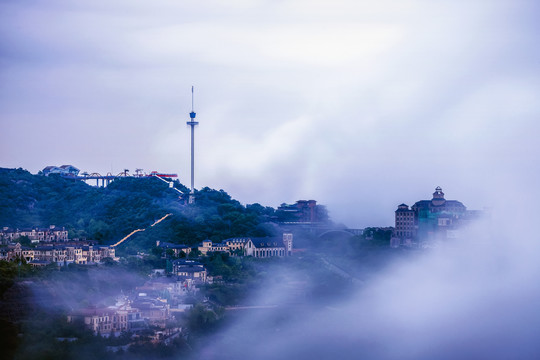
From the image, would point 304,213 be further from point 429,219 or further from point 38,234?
point 38,234

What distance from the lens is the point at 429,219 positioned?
21.7 m

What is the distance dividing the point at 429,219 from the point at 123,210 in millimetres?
8263

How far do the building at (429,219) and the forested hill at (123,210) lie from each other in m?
3.51

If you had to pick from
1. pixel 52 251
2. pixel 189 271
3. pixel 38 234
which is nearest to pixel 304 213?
pixel 38 234

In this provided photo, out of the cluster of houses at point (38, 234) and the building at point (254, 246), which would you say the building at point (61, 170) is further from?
the building at point (254, 246)

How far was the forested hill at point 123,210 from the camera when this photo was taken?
21.5 metres

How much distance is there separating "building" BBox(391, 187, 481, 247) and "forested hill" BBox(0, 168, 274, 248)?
11.5 ft

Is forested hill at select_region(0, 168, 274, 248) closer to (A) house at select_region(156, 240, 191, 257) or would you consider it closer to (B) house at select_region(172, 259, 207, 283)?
(A) house at select_region(156, 240, 191, 257)

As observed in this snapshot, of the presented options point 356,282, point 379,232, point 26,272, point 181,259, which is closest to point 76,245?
point 181,259

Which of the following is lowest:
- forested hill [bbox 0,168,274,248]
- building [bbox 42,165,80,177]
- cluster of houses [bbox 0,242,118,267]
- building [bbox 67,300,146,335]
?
building [bbox 67,300,146,335]

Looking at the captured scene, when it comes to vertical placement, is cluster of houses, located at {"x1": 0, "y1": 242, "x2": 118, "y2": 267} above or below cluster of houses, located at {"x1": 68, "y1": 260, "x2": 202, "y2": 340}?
above

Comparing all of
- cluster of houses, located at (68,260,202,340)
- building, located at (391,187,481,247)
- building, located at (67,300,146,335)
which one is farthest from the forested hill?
building, located at (67,300,146,335)

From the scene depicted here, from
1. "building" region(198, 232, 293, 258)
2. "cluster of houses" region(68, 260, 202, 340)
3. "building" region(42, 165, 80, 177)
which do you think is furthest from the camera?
"building" region(42, 165, 80, 177)

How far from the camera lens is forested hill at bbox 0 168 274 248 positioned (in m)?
21.5
